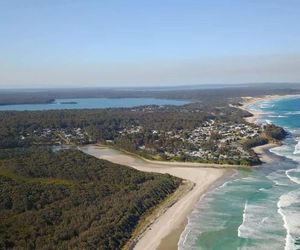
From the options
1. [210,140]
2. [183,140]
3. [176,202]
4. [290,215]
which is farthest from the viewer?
[183,140]

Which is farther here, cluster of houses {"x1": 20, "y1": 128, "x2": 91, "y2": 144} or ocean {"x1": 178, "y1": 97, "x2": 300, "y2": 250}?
cluster of houses {"x1": 20, "y1": 128, "x2": 91, "y2": 144}

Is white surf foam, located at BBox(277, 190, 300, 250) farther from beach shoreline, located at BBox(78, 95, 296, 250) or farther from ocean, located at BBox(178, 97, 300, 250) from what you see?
beach shoreline, located at BBox(78, 95, 296, 250)

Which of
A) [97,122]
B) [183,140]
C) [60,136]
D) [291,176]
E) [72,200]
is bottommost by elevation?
[291,176]

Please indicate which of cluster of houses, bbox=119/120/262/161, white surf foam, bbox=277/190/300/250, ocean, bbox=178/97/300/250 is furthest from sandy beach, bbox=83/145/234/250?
white surf foam, bbox=277/190/300/250

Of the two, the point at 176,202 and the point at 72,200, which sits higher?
the point at 72,200

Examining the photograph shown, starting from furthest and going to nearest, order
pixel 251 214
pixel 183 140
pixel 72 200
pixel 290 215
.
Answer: pixel 183 140 < pixel 72 200 < pixel 251 214 < pixel 290 215

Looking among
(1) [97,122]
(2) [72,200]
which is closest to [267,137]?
(1) [97,122]

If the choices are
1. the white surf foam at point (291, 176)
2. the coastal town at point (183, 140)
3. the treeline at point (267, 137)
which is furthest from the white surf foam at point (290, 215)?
the treeline at point (267, 137)

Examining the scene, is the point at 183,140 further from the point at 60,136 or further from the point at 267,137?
the point at 60,136
